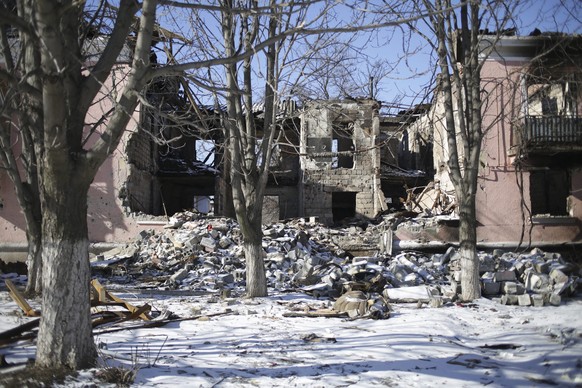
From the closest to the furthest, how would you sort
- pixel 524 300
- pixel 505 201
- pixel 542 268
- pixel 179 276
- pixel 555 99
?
pixel 524 300 → pixel 542 268 → pixel 179 276 → pixel 505 201 → pixel 555 99

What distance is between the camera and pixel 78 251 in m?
3.72

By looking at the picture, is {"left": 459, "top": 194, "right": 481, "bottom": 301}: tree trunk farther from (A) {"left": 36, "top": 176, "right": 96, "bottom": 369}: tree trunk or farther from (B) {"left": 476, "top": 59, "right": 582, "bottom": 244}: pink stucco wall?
(A) {"left": 36, "top": 176, "right": 96, "bottom": 369}: tree trunk

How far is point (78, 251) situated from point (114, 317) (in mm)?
2226

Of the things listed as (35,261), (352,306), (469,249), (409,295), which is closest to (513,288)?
(469,249)

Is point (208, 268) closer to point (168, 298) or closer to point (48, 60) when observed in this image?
point (168, 298)

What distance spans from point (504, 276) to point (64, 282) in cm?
764

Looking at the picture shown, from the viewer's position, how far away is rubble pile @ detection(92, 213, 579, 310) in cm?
824

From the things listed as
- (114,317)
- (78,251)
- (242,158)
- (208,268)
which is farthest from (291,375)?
(208,268)

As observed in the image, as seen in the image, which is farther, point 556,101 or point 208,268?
point 556,101

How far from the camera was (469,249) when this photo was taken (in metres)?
7.80

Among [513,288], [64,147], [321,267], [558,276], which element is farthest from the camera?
[321,267]

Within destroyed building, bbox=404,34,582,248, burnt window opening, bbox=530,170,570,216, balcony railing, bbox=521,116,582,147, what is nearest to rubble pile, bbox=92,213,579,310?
destroyed building, bbox=404,34,582,248

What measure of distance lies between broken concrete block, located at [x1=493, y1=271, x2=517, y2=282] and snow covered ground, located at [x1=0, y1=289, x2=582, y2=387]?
4.36 feet

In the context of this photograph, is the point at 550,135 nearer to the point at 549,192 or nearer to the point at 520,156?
the point at 520,156
